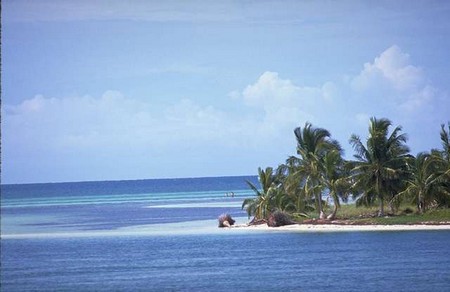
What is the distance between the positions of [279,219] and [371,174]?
268 inches

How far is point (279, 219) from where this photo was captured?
64.3 m

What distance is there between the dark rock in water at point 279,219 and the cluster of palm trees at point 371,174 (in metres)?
1.51

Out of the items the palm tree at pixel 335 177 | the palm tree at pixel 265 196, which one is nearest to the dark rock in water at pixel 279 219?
the palm tree at pixel 265 196

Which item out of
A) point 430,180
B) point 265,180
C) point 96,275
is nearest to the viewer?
point 96,275

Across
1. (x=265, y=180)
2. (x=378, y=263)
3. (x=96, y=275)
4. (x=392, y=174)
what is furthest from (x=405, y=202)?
(x=96, y=275)

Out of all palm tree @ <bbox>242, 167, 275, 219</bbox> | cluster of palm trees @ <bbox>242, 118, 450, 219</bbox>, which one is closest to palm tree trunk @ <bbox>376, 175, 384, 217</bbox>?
cluster of palm trees @ <bbox>242, 118, 450, 219</bbox>

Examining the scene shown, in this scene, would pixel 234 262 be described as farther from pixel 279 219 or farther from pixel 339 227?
pixel 279 219

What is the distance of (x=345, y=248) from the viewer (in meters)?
51.2

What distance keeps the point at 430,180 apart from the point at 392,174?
2.52 m

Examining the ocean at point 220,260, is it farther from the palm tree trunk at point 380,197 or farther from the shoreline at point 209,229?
the palm tree trunk at point 380,197

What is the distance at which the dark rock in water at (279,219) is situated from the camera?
64.4 metres

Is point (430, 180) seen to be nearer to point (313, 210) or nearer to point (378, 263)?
point (313, 210)

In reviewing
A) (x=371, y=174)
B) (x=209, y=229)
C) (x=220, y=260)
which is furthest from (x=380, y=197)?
(x=220, y=260)

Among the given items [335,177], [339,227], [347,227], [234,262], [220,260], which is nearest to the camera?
[234,262]
